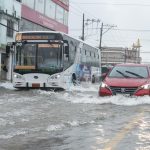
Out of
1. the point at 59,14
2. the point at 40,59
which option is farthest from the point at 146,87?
the point at 59,14

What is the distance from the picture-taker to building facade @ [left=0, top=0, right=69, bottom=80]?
133ft

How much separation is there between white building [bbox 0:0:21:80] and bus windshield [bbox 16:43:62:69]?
1251 centimetres

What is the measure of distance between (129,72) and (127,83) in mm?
1527

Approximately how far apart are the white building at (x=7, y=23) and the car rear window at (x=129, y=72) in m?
19.8

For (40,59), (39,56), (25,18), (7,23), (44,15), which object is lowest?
(40,59)

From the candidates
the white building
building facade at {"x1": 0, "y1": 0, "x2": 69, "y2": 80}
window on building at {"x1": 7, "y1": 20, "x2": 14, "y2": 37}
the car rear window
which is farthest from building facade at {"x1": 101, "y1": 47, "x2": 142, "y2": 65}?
the car rear window

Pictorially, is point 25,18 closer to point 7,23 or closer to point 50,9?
point 7,23

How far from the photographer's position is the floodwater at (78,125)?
9344 mm

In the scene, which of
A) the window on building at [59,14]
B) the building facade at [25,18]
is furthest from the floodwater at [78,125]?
the window on building at [59,14]

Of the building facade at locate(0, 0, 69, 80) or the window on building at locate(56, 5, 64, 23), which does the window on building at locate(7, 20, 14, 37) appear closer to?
the building facade at locate(0, 0, 69, 80)

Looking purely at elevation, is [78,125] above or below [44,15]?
below

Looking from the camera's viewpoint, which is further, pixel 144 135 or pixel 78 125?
pixel 78 125

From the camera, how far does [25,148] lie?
29.3 feet

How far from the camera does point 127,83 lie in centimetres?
1844
